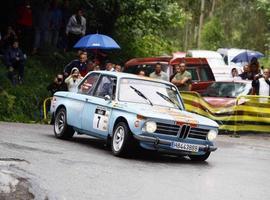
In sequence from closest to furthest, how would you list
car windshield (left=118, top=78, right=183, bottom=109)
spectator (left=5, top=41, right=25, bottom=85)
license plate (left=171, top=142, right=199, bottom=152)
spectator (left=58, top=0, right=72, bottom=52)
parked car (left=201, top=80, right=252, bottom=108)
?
license plate (left=171, top=142, right=199, bottom=152), car windshield (left=118, top=78, right=183, bottom=109), parked car (left=201, top=80, right=252, bottom=108), spectator (left=5, top=41, right=25, bottom=85), spectator (left=58, top=0, right=72, bottom=52)

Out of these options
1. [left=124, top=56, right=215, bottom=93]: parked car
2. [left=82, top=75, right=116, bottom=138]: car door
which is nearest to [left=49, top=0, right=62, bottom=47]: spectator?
[left=124, top=56, right=215, bottom=93]: parked car

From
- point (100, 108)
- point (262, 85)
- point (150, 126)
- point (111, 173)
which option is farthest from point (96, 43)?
point (111, 173)

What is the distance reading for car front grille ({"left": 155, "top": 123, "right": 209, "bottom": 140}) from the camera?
12.4 meters

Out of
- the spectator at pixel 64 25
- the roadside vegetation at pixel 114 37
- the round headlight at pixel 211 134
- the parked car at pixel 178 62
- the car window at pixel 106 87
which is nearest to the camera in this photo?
the round headlight at pixel 211 134

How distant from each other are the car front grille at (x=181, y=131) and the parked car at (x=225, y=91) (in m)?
7.59

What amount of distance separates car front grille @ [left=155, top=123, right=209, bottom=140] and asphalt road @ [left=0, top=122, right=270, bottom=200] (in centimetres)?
56

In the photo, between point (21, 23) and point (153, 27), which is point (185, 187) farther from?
point (153, 27)

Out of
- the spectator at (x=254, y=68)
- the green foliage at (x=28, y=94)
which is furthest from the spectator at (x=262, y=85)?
the green foliage at (x=28, y=94)

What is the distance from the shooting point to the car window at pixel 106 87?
1363 cm

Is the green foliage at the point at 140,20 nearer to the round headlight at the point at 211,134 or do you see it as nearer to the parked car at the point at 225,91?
the parked car at the point at 225,91

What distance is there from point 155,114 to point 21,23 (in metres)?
13.0

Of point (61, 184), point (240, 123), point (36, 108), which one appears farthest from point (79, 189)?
point (36, 108)

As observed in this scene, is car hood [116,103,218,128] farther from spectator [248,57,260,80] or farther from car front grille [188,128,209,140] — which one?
spectator [248,57,260,80]

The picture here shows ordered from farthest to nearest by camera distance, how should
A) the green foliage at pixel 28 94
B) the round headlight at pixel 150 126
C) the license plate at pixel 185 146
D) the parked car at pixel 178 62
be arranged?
1. the parked car at pixel 178 62
2. the green foliage at pixel 28 94
3. the license plate at pixel 185 146
4. the round headlight at pixel 150 126
